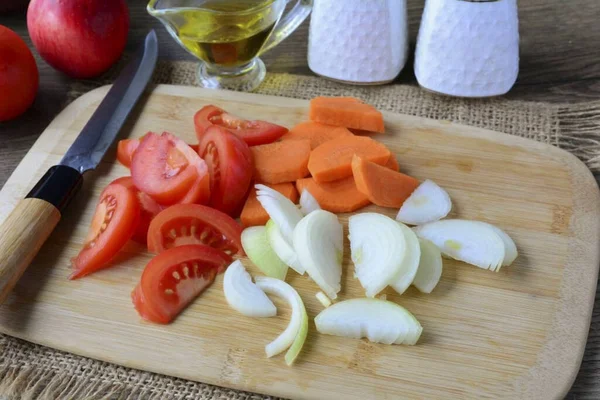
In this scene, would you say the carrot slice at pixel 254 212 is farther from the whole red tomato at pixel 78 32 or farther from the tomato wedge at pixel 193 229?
the whole red tomato at pixel 78 32

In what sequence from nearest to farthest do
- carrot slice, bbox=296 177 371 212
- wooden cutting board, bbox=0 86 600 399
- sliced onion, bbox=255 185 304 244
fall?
1. wooden cutting board, bbox=0 86 600 399
2. sliced onion, bbox=255 185 304 244
3. carrot slice, bbox=296 177 371 212

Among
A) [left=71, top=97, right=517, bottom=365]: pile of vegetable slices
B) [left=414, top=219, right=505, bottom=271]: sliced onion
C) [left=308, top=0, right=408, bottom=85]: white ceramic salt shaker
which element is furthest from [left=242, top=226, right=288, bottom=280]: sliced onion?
[left=308, top=0, right=408, bottom=85]: white ceramic salt shaker

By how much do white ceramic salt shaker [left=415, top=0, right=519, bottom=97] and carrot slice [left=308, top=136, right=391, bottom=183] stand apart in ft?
1.25

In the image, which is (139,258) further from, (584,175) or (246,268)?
(584,175)

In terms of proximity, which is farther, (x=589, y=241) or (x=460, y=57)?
(x=460, y=57)

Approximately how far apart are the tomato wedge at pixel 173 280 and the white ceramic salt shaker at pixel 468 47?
34.0 inches

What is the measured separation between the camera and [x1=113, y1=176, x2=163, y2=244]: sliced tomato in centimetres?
149

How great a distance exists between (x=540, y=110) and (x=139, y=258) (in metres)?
1.17

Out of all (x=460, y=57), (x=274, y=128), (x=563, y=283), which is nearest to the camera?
(x=563, y=283)

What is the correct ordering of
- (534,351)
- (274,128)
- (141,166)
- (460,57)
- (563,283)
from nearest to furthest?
(534,351) < (563,283) < (141,166) < (274,128) < (460,57)

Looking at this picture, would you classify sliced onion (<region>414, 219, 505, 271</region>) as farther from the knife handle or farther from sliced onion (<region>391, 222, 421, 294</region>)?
the knife handle

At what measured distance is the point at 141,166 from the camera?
1.54 m

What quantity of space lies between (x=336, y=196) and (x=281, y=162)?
158mm

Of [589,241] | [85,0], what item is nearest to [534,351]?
[589,241]
